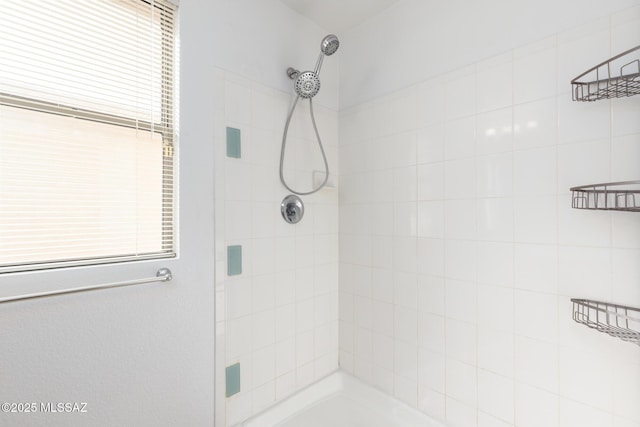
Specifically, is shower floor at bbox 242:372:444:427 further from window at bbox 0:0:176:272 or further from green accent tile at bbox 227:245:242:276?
window at bbox 0:0:176:272

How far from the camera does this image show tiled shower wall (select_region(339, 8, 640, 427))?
980 millimetres

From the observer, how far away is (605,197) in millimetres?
878

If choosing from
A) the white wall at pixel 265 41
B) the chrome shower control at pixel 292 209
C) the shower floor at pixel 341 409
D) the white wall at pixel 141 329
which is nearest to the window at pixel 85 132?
the white wall at pixel 141 329

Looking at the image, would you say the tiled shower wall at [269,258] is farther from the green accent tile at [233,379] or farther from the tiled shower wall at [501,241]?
the tiled shower wall at [501,241]

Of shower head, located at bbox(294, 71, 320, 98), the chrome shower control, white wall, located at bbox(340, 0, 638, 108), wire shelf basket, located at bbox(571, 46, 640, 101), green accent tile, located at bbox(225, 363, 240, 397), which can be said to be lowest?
green accent tile, located at bbox(225, 363, 240, 397)

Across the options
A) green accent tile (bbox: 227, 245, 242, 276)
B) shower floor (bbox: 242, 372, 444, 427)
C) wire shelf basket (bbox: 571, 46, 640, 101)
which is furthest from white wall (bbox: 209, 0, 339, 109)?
shower floor (bbox: 242, 372, 444, 427)

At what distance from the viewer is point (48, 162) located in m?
0.92

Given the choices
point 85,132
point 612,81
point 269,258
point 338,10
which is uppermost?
point 338,10

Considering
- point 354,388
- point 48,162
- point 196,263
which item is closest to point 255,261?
point 196,263

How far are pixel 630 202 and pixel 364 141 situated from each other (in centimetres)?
114

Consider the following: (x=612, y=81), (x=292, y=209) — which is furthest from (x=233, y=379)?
(x=612, y=81)

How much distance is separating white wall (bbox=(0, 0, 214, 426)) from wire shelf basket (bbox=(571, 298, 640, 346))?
1.40 meters

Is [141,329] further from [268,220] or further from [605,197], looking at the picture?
[605,197]

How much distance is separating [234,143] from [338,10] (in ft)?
3.20
